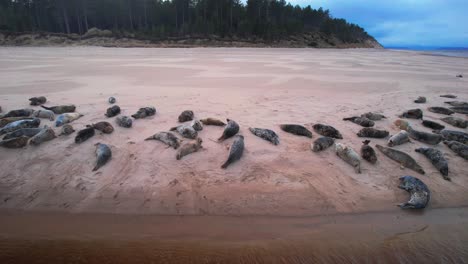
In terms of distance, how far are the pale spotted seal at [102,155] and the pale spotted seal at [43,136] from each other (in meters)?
1.15

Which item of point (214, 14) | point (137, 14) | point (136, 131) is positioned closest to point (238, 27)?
Result: point (214, 14)

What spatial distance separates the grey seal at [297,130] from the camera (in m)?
5.21

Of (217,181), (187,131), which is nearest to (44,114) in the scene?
(187,131)

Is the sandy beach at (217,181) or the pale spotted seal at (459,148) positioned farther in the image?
the pale spotted seal at (459,148)

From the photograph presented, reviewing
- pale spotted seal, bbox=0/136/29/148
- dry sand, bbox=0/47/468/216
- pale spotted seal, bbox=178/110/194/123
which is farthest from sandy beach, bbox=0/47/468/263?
pale spotted seal, bbox=178/110/194/123

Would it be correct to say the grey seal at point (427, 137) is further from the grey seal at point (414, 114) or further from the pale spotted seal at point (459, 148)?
the grey seal at point (414, 114)

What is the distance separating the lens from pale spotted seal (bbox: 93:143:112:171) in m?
4.10

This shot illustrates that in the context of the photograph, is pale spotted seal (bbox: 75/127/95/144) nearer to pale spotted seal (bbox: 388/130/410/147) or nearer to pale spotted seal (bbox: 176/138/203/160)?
pale spotted seal (bbox: 176/138/203/160)

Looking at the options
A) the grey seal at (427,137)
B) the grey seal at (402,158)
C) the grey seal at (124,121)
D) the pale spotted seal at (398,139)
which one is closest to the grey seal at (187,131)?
the grey seal at (124,121)

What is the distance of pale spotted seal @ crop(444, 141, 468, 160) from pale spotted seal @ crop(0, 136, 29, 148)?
28.0 ft

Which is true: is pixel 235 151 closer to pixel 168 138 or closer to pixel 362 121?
pixel 168 138

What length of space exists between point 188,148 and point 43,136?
2933 millimetres

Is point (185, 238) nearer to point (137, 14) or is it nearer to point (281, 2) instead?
point (137, 14)

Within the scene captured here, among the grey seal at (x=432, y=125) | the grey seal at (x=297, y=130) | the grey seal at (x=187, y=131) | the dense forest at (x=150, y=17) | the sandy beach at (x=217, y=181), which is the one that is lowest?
the sandy beach at (x=217, y=181)
